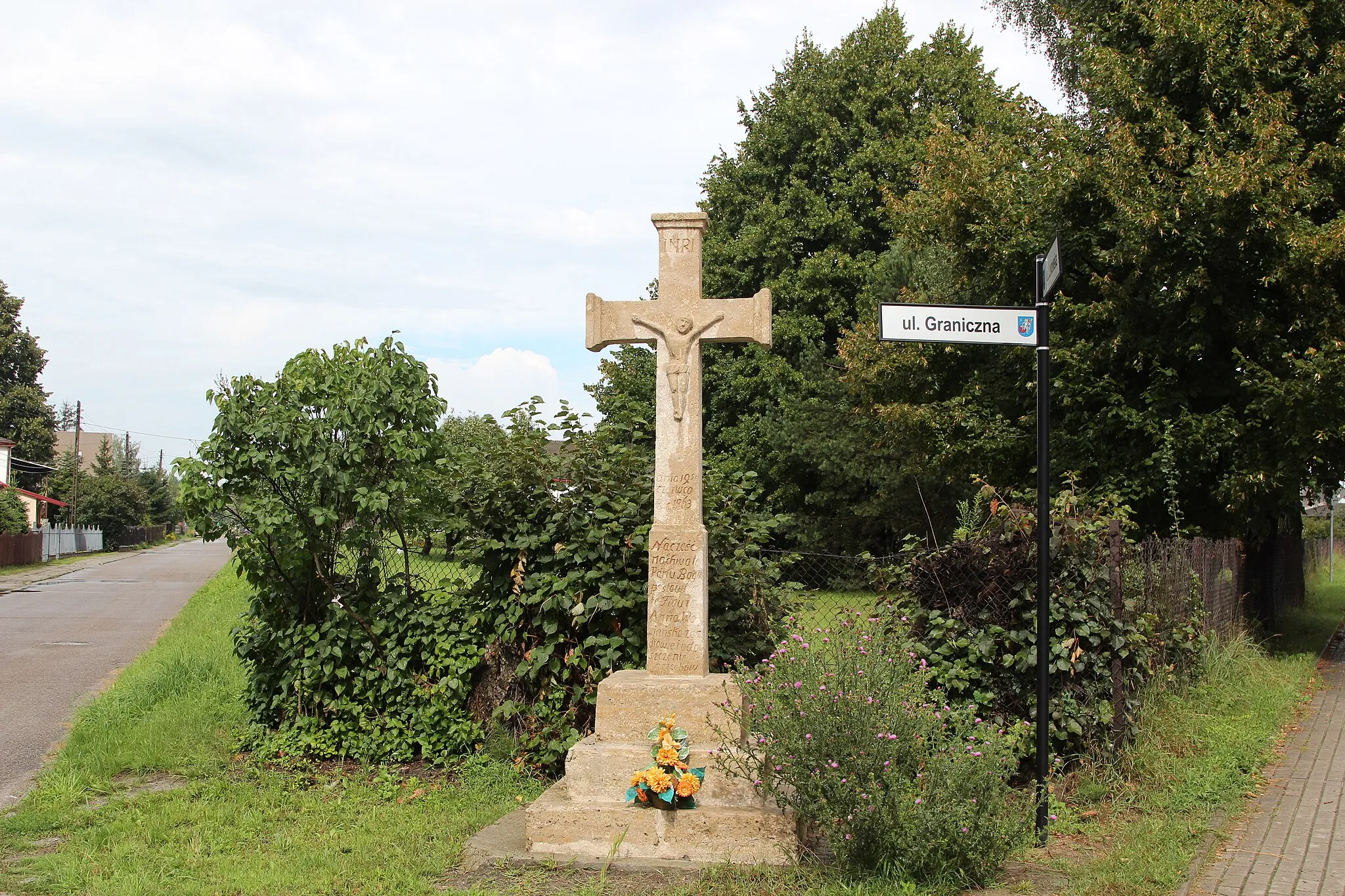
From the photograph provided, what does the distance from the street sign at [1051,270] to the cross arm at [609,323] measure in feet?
7.43

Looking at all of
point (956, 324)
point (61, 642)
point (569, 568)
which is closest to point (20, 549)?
point (61, 642)

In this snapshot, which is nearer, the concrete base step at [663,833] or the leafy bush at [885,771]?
the leafy bush at [885,771]

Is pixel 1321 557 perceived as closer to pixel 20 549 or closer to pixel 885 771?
pixel 885 771

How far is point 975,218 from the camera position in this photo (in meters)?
15.6

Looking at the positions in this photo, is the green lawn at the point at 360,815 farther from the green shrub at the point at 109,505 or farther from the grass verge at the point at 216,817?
the green shrub at the point at 109,505

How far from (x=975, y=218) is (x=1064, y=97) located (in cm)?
771

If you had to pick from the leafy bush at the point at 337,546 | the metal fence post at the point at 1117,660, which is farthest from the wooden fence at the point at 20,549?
Result: the metal fence post at the point at 1117,660

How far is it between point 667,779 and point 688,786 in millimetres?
109

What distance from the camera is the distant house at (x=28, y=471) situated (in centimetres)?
5419

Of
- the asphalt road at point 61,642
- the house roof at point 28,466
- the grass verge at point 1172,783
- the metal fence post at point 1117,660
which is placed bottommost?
the asphalt road at point 61,642

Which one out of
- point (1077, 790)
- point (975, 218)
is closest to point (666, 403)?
point (1077, 790)

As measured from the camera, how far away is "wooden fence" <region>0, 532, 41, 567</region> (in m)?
38.8

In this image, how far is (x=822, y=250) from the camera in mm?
24641

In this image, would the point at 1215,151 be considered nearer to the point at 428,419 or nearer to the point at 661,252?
the point at 661,252
